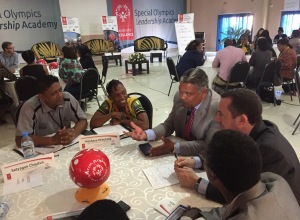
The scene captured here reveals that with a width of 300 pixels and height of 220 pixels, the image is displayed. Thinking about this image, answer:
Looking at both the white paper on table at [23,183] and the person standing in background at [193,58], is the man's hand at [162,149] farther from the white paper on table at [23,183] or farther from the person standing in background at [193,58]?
the person standing in background at [193,58]

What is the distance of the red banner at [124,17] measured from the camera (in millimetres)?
10086

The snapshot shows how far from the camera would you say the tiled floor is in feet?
12.1

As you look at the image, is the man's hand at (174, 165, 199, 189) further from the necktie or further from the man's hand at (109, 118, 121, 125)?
the man's hand at (109, 118, 121, 125)

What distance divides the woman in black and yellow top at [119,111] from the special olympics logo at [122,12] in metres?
8.70

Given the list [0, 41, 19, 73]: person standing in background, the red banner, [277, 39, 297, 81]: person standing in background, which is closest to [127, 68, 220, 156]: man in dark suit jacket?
[277, 39, 297, 81]: person standing in background

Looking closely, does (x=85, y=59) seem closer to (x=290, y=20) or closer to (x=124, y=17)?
(x=124, y=17)

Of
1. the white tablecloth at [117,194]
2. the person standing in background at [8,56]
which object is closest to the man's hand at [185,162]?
the white tablecloth at [117,194]

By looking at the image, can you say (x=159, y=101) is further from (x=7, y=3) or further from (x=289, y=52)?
(x=7, y=3)

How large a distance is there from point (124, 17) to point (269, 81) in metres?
Result: 7.28

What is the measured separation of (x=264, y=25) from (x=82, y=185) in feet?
35.4

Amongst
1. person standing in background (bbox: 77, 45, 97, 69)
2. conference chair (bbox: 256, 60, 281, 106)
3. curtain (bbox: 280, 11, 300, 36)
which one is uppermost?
curtain (bbox: 280, 11, 300, 36)

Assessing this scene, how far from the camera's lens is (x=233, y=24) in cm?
1095

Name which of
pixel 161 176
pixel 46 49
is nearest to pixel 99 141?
pixel 161 176

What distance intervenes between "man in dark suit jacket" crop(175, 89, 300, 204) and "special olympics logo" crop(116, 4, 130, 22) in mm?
9727
